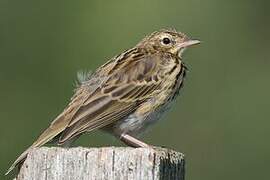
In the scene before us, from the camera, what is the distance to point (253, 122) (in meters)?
18.2

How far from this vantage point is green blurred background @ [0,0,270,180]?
17266 mm

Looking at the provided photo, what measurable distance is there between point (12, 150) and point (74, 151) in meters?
8.74

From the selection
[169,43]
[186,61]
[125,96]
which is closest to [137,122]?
[125,96]

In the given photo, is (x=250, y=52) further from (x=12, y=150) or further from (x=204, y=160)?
(x=12, y=150)

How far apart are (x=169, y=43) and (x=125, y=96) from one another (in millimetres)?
1295

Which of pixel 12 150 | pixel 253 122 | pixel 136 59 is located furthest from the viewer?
pixel 253 122

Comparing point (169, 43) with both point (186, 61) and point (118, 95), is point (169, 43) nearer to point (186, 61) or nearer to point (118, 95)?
point (118, 95)

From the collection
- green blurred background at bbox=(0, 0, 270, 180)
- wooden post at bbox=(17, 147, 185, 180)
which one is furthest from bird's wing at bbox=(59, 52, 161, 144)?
green blurred background at bbox=(0, 0, 270, 180)

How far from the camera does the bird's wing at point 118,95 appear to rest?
34.8 feet

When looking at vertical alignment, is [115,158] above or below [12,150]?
below

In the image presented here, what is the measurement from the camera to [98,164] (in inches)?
325

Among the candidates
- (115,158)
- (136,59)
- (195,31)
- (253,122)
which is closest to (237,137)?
(253,122)

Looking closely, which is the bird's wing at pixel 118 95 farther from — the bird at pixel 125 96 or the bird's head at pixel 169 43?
the bird's head at pixel 169 43

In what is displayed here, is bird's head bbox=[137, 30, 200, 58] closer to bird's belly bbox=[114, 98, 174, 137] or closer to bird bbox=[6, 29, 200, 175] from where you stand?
bird bbox=[6, 29, 200, 175]
